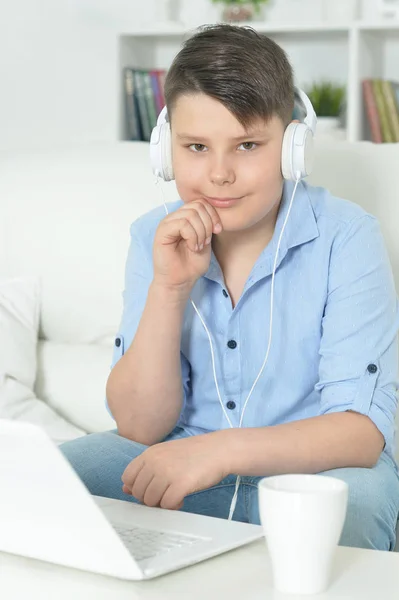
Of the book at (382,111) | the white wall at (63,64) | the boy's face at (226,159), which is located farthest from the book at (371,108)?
the boy's face at (226,159)

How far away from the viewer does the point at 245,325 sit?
1.37 m

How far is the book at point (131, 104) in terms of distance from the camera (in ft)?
10.4

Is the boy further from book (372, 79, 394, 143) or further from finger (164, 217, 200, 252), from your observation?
book (372, 79, 394, 143)

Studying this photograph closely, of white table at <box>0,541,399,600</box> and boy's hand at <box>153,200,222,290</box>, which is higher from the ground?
boy's hand at <box>153,200,222,290</box>

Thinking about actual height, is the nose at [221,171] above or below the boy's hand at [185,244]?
above

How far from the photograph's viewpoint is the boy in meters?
1.15

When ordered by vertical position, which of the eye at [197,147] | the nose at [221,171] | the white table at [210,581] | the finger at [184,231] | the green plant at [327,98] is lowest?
the white table at [210,581]

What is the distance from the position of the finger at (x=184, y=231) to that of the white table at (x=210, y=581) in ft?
1.64

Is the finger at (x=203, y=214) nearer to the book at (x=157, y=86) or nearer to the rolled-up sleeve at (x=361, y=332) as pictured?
the rolled-up sleeve at (x=361, y=332)

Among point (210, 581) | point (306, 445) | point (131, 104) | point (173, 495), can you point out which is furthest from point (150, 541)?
point (131, 104)

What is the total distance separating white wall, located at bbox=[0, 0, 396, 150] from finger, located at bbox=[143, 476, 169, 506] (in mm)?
2277

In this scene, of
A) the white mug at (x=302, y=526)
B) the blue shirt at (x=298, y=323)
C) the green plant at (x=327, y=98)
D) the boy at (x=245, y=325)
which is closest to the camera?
the white mug at (x=302, y=526)

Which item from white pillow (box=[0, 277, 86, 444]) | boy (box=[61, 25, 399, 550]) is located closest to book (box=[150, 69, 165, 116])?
white pillow (box=[0, 277, 86, 444])

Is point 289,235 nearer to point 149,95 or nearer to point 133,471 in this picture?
point 133,471
